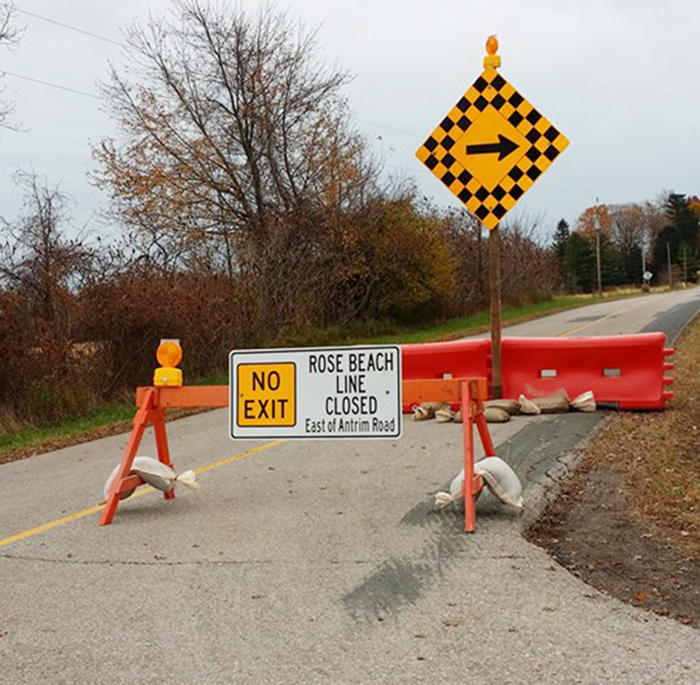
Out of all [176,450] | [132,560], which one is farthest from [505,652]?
[176,450]

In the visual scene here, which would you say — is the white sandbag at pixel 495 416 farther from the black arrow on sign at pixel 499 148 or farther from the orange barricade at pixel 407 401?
the orange barricade at pixel 407 401

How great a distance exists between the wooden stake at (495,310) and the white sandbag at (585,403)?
1.01 meters

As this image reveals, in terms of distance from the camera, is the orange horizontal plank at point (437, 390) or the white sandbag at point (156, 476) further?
the white sandbag at point (156, 476)

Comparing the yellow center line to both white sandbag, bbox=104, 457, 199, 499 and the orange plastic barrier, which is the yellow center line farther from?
the orange plastic barrier

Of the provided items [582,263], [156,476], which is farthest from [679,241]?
[156,476]

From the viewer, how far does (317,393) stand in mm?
6402

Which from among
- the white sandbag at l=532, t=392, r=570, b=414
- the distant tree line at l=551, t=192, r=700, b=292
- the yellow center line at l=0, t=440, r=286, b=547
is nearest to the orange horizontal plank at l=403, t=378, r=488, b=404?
the yellow center line at l=0, t=440, r=286, b=547

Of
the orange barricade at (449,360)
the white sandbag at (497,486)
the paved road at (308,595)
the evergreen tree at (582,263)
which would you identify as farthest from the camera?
the evergreen tree at (582,263)

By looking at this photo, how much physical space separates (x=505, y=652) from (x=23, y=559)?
352cm

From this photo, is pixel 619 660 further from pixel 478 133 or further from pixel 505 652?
pixel 478 133

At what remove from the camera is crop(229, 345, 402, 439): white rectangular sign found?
629 centimetres

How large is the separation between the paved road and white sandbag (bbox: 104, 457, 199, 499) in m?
0.19

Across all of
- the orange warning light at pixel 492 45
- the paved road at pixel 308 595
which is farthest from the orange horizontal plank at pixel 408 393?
the orange warning light at pixel 492 45

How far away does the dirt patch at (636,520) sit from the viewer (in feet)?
14.8
